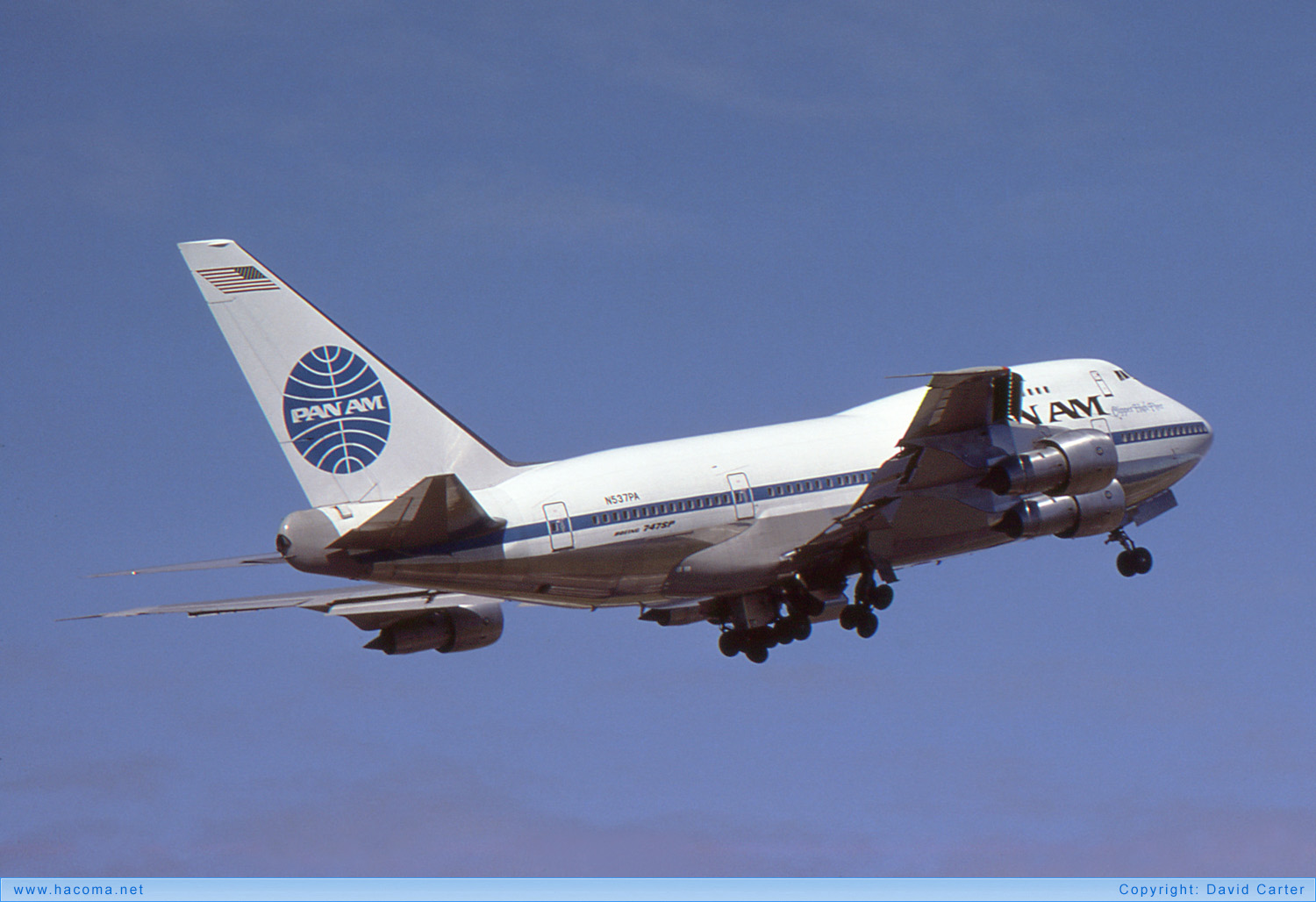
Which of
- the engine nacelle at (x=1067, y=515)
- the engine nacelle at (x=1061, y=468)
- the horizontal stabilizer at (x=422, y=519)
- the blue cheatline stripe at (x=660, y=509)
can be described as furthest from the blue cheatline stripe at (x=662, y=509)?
the engine nacelle at (x=1067, y=515)

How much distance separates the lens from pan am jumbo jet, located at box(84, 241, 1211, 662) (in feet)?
107

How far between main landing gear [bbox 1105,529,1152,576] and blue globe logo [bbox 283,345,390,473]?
20779mm

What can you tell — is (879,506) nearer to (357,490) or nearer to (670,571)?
(670,571)

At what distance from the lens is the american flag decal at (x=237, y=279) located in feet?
108

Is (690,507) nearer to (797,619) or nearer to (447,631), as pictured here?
(797,619)

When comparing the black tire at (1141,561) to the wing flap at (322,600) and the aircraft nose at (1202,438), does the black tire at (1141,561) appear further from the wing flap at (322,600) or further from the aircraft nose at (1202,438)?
the wing flap at (322,600)

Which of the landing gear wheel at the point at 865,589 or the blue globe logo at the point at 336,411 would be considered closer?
the blue globe logo at the point at 336,411

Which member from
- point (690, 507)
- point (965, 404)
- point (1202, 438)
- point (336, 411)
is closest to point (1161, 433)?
point (1202, 438)

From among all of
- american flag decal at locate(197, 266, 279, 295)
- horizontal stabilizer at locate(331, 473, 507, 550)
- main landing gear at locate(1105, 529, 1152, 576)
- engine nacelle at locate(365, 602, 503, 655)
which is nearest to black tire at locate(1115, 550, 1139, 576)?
main landing gear at locate(1105, 529, 1152, 576)

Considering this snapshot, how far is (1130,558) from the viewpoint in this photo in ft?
140

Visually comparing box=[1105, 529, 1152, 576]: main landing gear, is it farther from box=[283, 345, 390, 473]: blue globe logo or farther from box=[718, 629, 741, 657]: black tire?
box=[283, 345, 390, 473]: blue globe logo

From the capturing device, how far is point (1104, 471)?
122ft

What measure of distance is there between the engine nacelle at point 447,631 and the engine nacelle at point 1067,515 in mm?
13968

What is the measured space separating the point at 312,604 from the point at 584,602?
788 cm
